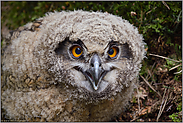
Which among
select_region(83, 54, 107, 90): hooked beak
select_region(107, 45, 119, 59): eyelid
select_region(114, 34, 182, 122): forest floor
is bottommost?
select_region(114, 34, 182, 122): forest floor

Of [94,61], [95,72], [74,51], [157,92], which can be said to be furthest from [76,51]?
[157,92]

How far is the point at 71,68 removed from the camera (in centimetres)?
249

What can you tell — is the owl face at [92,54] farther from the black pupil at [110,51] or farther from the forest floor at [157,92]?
the forest floor at [157,92]

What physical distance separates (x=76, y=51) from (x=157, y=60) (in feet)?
5.94

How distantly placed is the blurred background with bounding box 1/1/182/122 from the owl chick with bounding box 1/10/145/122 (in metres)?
0.44

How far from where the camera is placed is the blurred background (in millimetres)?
3158

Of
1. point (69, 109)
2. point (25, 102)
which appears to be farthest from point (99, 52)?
point (25, 102)

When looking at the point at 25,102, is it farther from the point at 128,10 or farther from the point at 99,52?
the point at 128,10

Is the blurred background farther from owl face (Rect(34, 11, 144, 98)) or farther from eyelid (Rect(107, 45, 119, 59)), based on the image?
eyelid (Rect(107, 45, 119, 59))

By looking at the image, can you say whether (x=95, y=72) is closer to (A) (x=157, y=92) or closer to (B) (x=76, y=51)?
(B) (x=76, y=51)

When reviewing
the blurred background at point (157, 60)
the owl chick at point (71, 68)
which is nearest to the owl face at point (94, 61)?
the owl chick at point (71, 68)

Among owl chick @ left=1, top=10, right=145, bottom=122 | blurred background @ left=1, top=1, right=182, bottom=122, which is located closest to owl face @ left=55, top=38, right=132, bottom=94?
owl chick @ left=1, top=10, right=145, bottom=122

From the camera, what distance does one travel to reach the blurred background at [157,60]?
124 inches

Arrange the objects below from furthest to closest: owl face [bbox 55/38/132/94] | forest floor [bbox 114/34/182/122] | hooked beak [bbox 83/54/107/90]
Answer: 1. forest floor [bbox 114/34/182/122]
2. owl face [bbox 55/38/132/94]
3. hooked beak [bbox 83/54/107/90]
